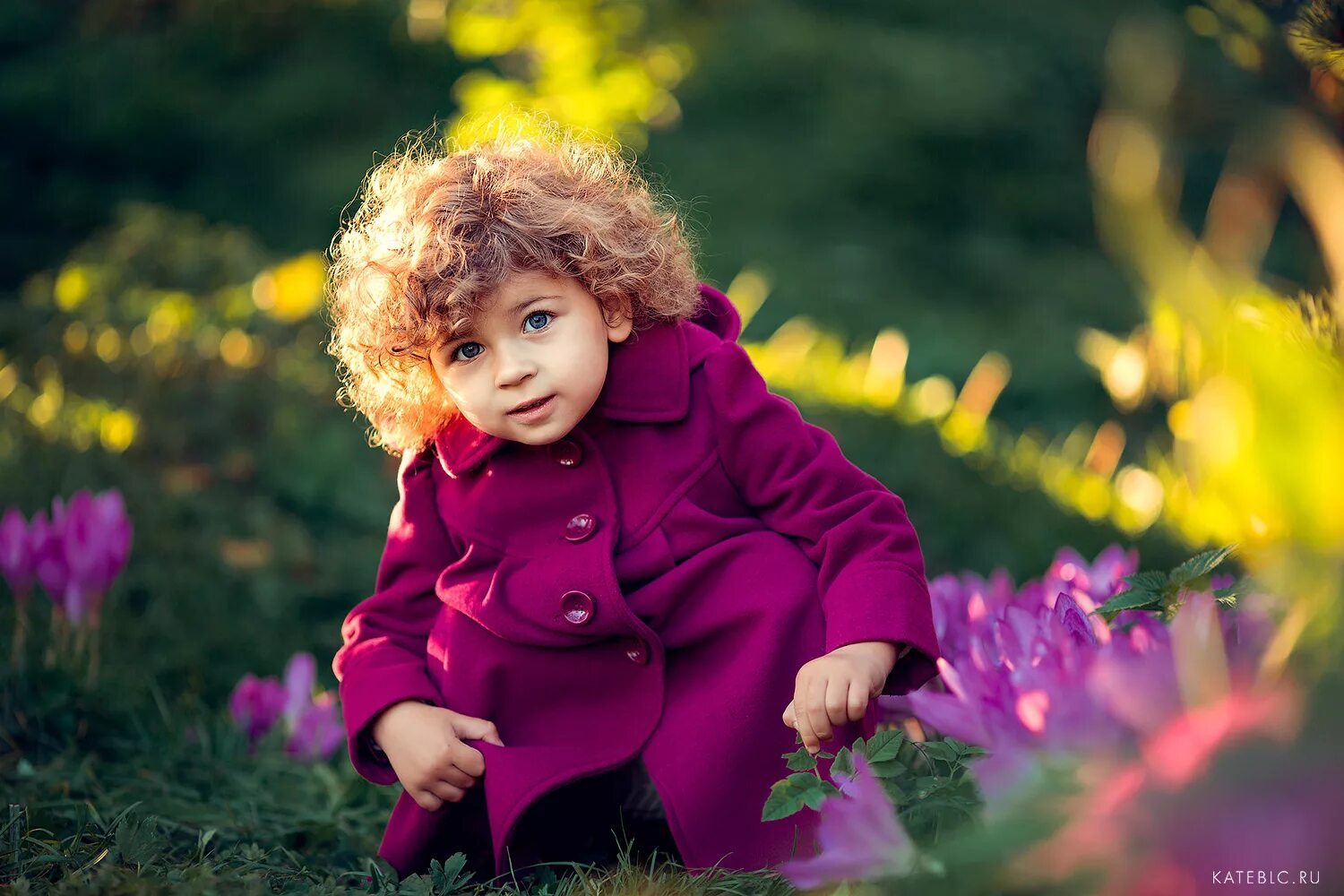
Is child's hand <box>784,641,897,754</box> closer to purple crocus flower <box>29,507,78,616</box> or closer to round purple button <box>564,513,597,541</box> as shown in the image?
round purple button <box>564,513,597,541</box>

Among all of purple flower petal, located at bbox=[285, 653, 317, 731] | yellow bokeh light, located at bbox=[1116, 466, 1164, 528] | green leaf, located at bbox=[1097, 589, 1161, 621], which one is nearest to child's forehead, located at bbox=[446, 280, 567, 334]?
green leaf, located at bbox=[1097, 589, 1161, 621]

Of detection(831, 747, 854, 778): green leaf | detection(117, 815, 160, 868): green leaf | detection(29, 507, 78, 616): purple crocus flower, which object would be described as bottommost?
detection(29, 507, 78, 616): purple crocus flower

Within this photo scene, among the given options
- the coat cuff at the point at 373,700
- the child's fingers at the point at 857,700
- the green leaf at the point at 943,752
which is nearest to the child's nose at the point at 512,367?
the coat cuff at the point at 373,700

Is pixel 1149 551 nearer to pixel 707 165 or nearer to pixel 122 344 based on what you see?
pixel 122 344

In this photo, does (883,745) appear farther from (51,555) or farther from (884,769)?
(51,555)

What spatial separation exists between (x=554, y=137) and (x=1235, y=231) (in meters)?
→ 4.03

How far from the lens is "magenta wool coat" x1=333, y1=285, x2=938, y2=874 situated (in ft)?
5.38

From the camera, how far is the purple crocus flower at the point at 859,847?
45.9 inches

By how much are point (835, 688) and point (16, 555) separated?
5.34 feet

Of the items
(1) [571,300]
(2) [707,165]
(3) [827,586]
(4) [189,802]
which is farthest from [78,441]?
(2) [707,165]

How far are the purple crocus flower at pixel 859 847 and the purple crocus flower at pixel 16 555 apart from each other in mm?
1749

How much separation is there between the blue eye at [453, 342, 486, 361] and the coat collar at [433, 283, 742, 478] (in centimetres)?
13

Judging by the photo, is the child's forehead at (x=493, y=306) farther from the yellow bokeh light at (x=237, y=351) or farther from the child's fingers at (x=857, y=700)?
the yellow bokeh light at (x=237, y=351)

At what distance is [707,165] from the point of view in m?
8.81
